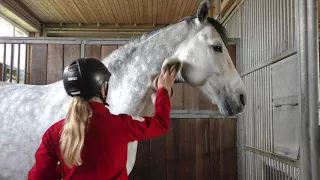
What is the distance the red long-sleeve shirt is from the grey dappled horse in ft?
1.99

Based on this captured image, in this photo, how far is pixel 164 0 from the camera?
5.95 meters

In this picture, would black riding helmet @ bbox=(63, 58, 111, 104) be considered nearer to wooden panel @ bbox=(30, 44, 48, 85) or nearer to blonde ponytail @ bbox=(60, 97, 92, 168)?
blonde ponytail @ bbox=(60, 97, 92, 168)

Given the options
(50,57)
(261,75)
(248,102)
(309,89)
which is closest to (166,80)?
(309,89)

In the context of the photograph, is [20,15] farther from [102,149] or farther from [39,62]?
[102,149]

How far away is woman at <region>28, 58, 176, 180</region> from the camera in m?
1.08

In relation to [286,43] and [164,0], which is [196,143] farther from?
[164,0]

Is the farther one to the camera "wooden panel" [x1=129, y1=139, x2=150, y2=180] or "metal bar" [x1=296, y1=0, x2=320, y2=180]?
"wooden panel" [x1=129, y1=139, x2=150, y2=180]

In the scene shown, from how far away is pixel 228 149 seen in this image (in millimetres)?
3119

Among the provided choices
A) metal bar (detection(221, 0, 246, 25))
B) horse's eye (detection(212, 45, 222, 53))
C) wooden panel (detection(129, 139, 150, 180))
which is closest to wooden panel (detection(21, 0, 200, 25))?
metal bar (detection(221, 0, 246, 25))

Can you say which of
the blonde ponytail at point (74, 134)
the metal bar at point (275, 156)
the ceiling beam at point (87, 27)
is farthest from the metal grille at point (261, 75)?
the ceiling beam at point (87, 27)

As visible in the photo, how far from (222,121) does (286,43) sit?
1314 millimetres

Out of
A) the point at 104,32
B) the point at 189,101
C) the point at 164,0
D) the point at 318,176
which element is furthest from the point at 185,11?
the point at 318,176

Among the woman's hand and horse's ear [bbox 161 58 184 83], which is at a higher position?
horse's ear [bbox 161 58 184 83]

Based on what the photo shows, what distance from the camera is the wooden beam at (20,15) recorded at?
18.2 ft
